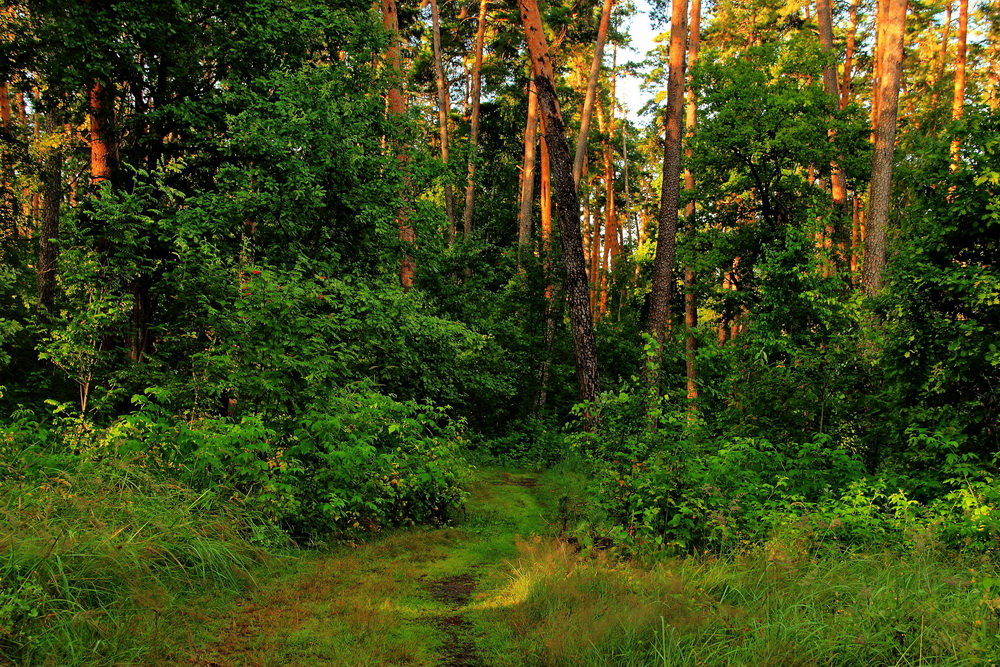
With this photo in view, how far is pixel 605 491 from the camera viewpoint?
6238 mm

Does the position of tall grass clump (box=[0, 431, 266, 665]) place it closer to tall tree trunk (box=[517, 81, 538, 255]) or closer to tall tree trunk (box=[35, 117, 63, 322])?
tall tree trunk (box=[35, 117, 63, 322])

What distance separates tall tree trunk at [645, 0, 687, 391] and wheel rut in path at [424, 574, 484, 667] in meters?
8.90

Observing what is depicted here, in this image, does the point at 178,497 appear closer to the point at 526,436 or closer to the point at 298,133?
the point at 298,133

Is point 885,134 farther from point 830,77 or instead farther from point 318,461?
point 318,461

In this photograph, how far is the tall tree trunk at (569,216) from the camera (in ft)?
37.1

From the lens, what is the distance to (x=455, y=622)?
464 cm

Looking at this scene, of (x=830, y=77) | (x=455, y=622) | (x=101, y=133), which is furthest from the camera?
(x=830, y=77)

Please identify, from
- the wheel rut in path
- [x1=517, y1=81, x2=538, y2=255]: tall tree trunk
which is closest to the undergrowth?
the wheel rut in path

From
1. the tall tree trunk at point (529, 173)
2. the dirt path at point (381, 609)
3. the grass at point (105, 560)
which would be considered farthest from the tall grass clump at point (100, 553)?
the tall tree trunk at point (529, 173)

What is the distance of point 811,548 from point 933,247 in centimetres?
439

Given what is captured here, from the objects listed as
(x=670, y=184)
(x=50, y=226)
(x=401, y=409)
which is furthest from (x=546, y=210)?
(x=401, y=409)

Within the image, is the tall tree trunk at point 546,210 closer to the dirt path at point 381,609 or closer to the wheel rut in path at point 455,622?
the dirt path at point 381,609

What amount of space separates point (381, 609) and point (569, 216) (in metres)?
8.36

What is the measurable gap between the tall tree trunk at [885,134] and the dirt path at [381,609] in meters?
10.4
